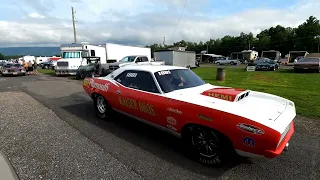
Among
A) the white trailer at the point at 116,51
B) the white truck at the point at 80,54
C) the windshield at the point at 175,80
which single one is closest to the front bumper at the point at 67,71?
the white truck at the point at 80,54

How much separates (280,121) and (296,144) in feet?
5.26

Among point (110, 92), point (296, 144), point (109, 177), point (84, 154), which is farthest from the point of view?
point (110, 92)

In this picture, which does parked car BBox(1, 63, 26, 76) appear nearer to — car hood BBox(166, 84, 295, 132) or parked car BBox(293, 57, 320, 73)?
car hood BBox(166, 84, 295, 132)

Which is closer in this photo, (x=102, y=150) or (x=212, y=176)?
(x=212, y=176)

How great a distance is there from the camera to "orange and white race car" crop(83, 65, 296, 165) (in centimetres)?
303

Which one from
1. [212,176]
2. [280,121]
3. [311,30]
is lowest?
[212,176]

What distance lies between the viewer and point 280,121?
10.4 ft

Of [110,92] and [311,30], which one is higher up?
[311,30]

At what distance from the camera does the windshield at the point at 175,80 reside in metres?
4.44

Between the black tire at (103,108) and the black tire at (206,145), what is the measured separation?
249cm

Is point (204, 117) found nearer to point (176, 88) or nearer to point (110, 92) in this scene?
point (176, 88)

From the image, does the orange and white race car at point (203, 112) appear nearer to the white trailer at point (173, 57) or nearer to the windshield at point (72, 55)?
the windshield at point (72, 55)

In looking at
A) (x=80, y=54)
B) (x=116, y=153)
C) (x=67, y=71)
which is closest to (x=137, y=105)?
(x=116, y=153)

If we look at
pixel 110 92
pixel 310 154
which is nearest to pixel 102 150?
pixel 110 92
